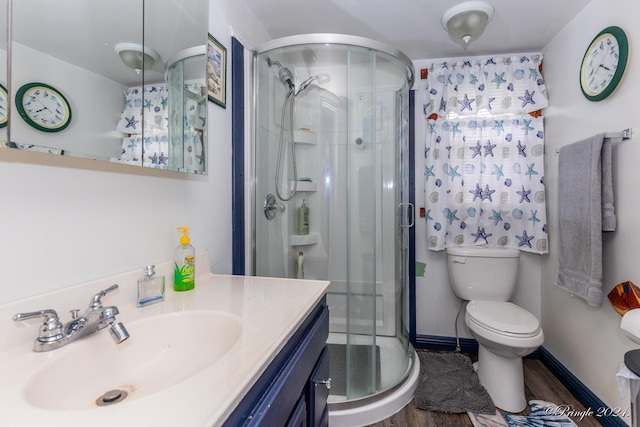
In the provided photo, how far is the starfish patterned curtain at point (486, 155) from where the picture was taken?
2.08 metres

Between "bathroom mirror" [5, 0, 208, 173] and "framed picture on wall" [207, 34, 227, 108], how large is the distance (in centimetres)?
12

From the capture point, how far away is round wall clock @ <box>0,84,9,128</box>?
1.97ft

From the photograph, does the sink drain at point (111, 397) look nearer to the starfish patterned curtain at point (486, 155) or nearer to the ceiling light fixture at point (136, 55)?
the ceiling light fixture at point (136, 55)

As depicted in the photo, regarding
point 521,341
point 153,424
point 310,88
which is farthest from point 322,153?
point 153,424

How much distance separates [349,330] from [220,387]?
1.38 meters

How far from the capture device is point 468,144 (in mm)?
2160

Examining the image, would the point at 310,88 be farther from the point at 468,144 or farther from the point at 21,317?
the point at 21,317

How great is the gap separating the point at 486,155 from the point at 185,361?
2.16m

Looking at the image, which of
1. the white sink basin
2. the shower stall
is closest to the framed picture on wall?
the shower stall

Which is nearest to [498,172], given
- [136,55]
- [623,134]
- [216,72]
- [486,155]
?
[486,155]

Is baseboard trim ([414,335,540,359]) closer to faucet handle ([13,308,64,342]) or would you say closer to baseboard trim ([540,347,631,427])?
baseboard trim ([540,347,631,427])

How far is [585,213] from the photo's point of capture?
5.12ft

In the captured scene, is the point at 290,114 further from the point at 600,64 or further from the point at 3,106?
the point at 600,64

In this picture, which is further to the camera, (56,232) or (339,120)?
(339,120)
